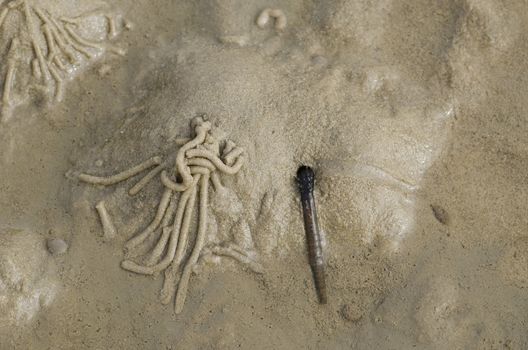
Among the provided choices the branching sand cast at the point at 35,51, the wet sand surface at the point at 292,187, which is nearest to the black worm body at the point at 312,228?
the wet sand surface at the point at 292,187

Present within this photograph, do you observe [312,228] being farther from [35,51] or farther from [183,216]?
[35,51]

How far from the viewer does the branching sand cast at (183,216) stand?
4625mm

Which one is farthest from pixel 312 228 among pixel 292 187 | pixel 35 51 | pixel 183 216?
pixel 35 51

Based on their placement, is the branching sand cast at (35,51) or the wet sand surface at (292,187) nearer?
the wet sand surface at (292,187)

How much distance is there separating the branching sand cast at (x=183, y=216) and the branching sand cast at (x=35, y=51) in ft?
4.84

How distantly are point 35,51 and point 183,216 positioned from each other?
2.18m

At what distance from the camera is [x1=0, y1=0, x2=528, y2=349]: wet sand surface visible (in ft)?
15.0

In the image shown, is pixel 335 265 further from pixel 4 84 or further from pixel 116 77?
pixel 4 84

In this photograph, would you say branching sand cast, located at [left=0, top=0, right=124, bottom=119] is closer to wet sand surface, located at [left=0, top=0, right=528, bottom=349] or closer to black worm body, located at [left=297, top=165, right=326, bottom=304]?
wet sand surface, located at [left=0, top=0, right=528, bottom=349]

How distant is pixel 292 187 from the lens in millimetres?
4746

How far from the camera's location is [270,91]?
4965 millimetres

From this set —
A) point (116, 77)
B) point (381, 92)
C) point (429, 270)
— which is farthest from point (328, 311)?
point (116, 77)

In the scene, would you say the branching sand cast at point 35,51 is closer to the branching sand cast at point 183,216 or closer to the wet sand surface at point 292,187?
the wet sand surface at point 292,187

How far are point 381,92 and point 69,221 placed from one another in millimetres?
2780
